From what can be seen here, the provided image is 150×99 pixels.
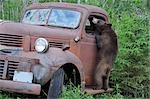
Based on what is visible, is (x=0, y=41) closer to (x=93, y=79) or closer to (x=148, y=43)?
(x=93, y=79)

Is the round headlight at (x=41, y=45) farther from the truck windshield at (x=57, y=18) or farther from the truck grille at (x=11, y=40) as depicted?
the truck windshield at (x=57, y=18)

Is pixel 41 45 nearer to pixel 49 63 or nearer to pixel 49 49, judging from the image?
pixel 49 49

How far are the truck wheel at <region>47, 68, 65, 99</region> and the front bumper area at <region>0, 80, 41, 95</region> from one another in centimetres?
32

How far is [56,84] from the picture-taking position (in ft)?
24.4

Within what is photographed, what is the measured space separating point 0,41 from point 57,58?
1.19 metres

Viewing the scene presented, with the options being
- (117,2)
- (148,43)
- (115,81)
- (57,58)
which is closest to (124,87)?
(115,81)

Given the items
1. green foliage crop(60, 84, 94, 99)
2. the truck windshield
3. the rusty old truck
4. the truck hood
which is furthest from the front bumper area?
the truck windshield

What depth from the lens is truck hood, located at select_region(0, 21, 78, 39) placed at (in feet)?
26.2

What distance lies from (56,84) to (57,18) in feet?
6.67

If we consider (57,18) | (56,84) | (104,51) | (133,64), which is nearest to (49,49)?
(56,84)

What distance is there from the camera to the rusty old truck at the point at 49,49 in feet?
23.9

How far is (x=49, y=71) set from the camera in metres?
7.29

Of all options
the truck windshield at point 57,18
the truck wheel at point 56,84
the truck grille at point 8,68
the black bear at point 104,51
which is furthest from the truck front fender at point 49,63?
the black bear at point 104,51

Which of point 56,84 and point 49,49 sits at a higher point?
point 49,49
